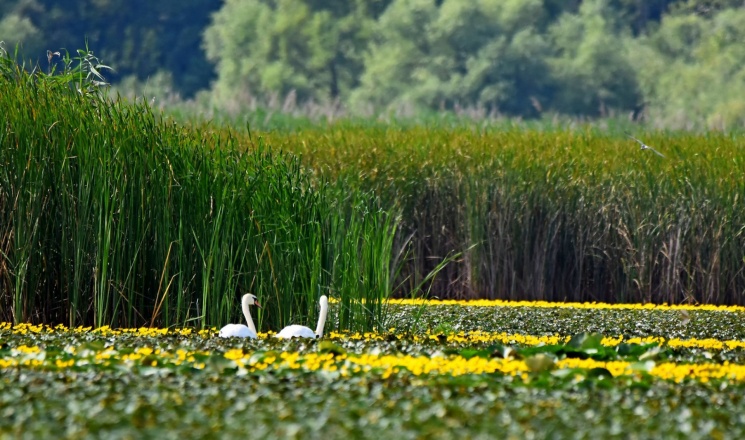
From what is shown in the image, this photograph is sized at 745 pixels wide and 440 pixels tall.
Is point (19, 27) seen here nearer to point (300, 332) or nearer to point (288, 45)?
point (288, 45)

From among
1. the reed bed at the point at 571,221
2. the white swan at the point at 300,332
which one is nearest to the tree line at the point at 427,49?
the reed bed at the point at 571,221

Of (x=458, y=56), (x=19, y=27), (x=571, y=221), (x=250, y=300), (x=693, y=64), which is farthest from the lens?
(x=458, y=56)

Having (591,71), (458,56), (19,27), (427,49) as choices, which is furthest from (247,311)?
(427,49)

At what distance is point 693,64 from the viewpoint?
45.7m

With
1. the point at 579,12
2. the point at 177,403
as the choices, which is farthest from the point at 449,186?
the point at 579,12

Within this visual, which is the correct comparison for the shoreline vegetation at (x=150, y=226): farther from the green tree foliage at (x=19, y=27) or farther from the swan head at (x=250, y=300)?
the green tree foliage at (x=19, y=27)

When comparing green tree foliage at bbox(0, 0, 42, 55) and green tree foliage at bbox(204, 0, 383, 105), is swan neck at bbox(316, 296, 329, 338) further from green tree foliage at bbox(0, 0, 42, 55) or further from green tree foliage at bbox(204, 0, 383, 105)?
green tree foliage at bbox(204, 0, 383, 105)

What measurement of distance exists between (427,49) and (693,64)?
9.61 metres

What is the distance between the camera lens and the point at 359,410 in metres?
6.00

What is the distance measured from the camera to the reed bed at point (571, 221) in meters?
16.1

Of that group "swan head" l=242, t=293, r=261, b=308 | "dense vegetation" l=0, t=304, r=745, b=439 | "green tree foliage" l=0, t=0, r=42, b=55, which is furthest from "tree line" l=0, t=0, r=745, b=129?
"dense vegetation" l=0, t=304, r=745, b=439

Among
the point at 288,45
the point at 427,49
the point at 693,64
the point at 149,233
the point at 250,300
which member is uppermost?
the point at 288,45

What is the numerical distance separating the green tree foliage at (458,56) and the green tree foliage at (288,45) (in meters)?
1.01

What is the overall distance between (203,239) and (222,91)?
1439 inches
